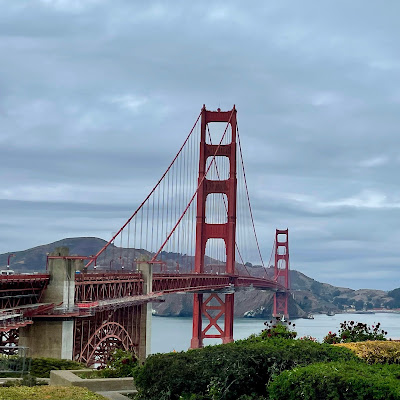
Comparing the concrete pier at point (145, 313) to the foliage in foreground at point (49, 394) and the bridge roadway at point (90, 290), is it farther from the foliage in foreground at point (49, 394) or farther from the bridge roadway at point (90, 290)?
the foliage in foreground at point (49, 394)

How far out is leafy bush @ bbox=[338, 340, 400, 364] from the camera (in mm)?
16531

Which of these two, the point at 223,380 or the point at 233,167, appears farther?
the point at 233,167

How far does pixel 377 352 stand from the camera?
16797 mm

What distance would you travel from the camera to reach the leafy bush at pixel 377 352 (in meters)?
16.5

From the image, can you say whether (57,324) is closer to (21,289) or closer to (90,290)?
(21,289)

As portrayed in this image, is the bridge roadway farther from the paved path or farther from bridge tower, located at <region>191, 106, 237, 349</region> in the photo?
the paved path

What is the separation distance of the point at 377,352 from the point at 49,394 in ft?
26.9

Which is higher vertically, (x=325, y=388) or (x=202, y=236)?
(x=202, y=236)

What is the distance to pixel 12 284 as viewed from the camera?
3438 cm

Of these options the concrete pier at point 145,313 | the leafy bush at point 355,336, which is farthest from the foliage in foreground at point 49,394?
the concrete pier at point 145,313

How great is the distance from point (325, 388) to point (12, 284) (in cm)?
2539

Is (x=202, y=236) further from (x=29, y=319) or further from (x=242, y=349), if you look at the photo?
(x=242, y=349)

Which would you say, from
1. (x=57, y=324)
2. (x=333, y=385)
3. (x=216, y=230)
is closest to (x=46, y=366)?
(x=57, y=324)

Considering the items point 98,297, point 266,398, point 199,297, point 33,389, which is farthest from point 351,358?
point 199,297
